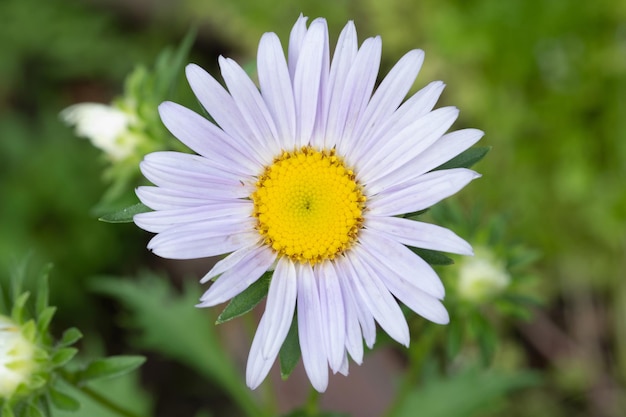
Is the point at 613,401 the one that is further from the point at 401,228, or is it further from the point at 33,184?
the point at 33,184

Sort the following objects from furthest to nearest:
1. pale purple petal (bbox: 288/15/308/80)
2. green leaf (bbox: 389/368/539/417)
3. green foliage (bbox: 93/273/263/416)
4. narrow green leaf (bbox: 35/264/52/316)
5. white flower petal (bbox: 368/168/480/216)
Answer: green foliage (bbox: 93/273/263/416)
green leaf (bbox: 389/368/539/417)
narrow green leaf (bbox: 35/264/52/316)
pale purple petal (bbox: 288/15/308/80)
white flower petal (bbox: 368/168/480/216)

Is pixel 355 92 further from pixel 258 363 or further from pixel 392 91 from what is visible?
pixel 258 363

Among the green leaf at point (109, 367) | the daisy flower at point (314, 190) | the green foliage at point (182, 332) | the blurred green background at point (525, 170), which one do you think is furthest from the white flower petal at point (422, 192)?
the blurred green background at point (525, 170)

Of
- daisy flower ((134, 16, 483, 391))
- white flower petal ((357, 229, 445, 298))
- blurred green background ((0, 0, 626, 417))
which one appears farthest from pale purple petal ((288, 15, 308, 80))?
blurred green background ((0, 0, 626, 417))

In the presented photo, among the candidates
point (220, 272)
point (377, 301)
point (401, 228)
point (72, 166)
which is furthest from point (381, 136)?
point (72, 166)

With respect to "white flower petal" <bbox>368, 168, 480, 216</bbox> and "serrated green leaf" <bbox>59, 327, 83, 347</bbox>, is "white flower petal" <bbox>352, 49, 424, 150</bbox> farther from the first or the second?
"serrated green leaf" <bbox>59, 327, 83, 347</bbox>

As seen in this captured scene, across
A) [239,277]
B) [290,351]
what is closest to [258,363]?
[290,351]

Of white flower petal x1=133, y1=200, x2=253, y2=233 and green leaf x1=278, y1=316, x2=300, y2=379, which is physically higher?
white flower petal x1=133, y1=200, x2=253, y2=233
